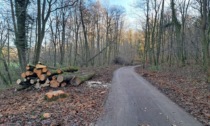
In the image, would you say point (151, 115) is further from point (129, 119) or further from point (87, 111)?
point (87, 111)

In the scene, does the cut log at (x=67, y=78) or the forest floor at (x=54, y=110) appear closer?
the forest floor at (x=54, y=110)

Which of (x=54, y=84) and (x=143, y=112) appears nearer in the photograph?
(x=143, y=112)

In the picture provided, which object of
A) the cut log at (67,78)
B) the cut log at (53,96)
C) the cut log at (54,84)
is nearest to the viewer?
the cut log at (53,96)

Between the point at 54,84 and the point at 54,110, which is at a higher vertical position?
the point at 54,84

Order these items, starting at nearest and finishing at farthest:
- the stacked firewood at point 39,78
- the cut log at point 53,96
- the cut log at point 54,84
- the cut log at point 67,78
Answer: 1. the cut log at point 53,96
2. the stacked firewood at point 39,78
3. the cut log at point 54,84
4. the cut log at point 67,78

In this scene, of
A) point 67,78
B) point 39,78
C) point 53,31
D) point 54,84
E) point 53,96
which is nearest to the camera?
point 53,96

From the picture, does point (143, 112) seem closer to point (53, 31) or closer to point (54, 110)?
point (54, 110)

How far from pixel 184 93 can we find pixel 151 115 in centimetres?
387

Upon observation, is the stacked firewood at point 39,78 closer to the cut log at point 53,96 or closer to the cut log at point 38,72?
the cut log at point 38,72

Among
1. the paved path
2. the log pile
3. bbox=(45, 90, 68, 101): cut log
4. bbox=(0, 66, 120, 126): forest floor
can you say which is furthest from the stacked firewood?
the paved path

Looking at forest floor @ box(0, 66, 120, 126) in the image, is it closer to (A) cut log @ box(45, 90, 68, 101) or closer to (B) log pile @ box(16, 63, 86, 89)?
(A) cut log @ box(45, 90, 68, 101)

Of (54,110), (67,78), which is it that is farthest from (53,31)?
(54,110)

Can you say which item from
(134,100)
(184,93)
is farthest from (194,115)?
(184,93)

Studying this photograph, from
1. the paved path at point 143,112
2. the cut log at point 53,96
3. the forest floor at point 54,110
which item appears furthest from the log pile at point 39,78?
the paved path at point 143,112
